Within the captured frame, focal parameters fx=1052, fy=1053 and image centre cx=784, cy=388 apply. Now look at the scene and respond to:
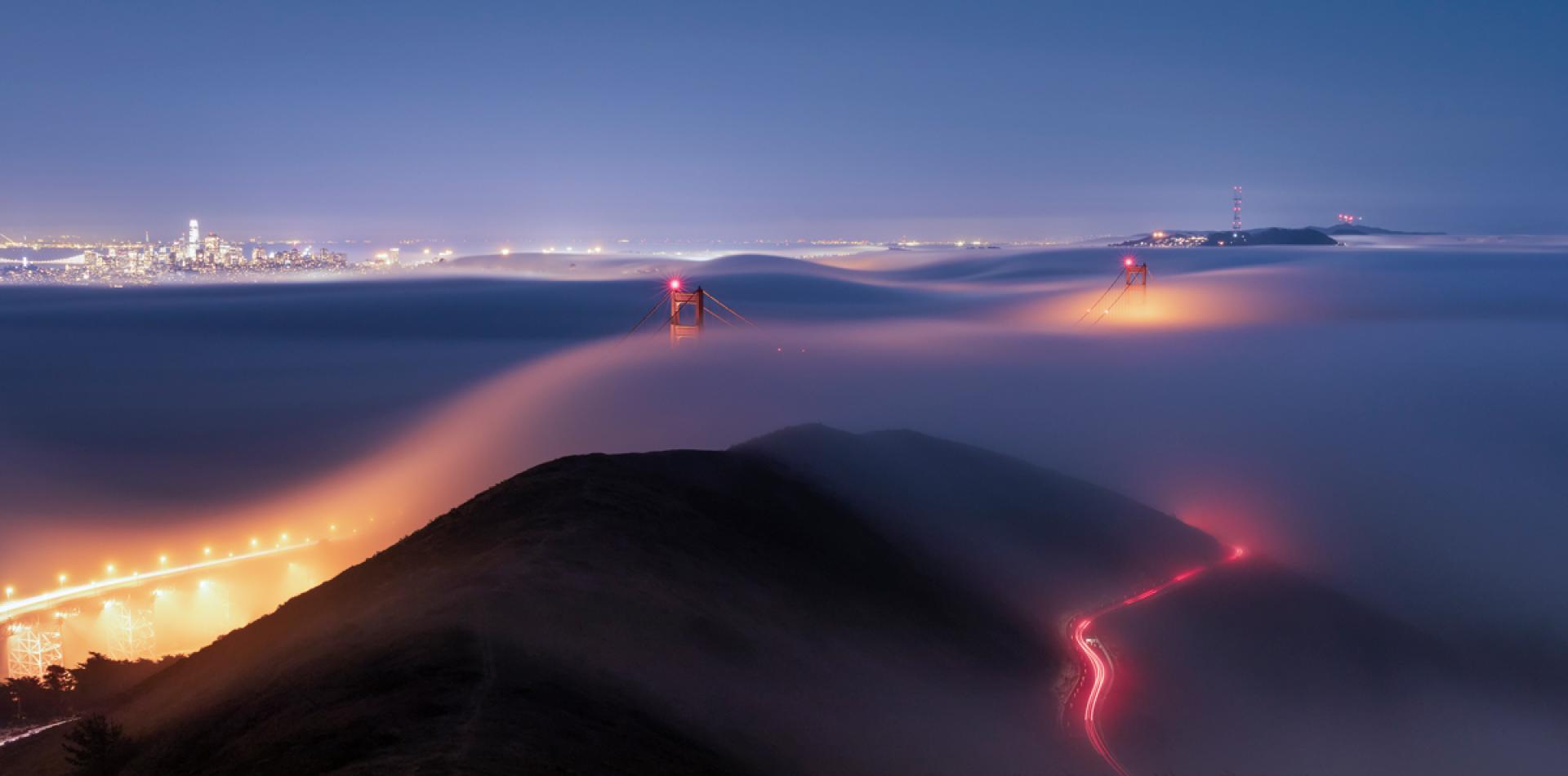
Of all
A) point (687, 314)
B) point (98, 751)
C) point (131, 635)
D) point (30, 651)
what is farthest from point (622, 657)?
point (687, 314)

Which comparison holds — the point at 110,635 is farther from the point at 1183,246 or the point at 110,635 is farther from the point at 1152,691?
the point at 1183,246

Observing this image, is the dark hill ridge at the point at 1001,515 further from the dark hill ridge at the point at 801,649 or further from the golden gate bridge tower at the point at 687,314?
the golden gate bridge tower at the point at 687,314

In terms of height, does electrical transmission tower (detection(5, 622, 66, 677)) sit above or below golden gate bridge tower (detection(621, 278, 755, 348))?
below

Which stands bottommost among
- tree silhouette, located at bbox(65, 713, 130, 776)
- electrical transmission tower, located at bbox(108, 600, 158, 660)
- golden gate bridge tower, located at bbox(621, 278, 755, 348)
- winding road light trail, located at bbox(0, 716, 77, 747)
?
electrical transmission tower, located at bbox(108, 600, 158, 660)

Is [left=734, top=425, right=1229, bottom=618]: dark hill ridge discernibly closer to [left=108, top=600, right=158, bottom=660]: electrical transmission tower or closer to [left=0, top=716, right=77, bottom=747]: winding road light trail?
[left=0, top=716, right=77, bottom=747]: winding road light trail

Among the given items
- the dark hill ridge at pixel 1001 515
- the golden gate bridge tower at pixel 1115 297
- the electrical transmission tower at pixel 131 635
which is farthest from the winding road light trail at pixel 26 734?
the golden gate bridge tower at pixel 1115 297

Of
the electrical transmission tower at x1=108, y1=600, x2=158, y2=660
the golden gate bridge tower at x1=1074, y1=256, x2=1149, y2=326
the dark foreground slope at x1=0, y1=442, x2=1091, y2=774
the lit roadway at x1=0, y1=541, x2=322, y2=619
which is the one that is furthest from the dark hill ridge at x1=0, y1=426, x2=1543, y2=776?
the golden gate bridge tower at x1=1074, y1=256, x2=1149, y2=326
